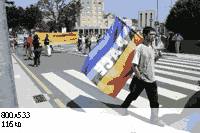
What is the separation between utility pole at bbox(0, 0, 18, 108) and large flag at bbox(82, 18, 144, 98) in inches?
65.3

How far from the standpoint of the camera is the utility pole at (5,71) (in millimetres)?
2874

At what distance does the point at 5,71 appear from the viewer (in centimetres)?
298

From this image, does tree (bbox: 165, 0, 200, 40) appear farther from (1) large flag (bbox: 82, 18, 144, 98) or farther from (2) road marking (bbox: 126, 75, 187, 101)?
(1) large flag (bbox: 82, 18, 144, 98)

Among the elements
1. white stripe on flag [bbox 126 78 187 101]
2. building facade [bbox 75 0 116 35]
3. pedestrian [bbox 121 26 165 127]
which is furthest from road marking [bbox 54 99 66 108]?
building facade [bbox 75 0 116 35]

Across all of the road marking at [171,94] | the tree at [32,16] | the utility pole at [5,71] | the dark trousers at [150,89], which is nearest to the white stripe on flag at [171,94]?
the road marking at [171,94]

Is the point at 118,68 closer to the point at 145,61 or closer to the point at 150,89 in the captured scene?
the point at 145,61

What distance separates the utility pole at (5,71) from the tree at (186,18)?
16.8 metres

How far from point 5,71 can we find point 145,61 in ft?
8.16

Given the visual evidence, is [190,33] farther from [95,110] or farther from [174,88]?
[95,110]

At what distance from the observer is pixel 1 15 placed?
9.29ft

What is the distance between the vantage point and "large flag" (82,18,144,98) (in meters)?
3.85

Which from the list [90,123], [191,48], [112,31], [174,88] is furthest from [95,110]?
[191,48]

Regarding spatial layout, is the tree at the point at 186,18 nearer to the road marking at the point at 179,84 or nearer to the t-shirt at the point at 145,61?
the road marking at the point at 179,84

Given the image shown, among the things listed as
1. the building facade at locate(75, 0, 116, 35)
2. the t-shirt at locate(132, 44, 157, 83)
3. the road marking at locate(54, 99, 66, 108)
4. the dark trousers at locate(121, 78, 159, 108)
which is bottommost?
the road marking at locate(54, 99, 66, 108)
